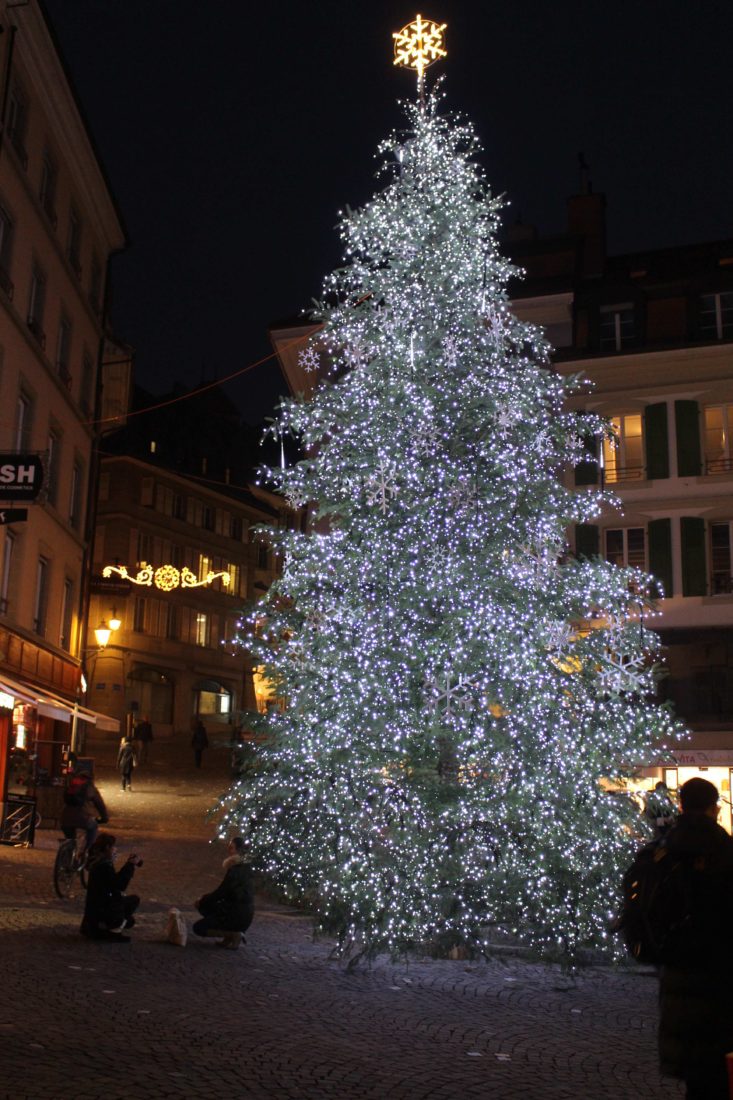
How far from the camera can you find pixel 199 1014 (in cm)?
844

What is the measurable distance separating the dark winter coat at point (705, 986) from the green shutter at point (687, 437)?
2708cm

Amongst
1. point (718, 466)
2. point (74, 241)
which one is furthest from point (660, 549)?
point (74, 241)

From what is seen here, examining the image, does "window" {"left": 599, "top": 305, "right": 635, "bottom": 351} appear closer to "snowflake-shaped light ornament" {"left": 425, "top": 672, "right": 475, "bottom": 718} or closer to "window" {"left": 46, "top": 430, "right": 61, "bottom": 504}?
"window" {"left": 46, "top": 430, "right": 61, "bottom": 504}

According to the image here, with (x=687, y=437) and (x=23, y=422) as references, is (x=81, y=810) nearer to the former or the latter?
(x=23, y=422)

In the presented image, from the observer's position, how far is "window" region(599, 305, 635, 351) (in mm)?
31766

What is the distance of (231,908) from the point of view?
11.8m

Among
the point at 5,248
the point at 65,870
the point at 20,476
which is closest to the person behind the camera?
the point at 65,870

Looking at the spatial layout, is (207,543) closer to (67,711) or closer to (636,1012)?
(67,711)

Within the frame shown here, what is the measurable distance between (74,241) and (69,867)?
72.3 ft

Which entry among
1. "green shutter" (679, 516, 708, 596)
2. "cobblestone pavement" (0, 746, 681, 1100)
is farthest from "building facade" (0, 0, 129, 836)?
"green shutter" (679, 516, 708, 596)

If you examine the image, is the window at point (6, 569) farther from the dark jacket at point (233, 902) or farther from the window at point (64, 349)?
the dark jacket at point (233, 902)

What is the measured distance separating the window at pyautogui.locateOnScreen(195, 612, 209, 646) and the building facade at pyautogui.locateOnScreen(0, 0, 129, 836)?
96.4ft

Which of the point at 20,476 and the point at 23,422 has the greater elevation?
the point at 23,422

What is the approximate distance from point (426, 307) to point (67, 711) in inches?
537
